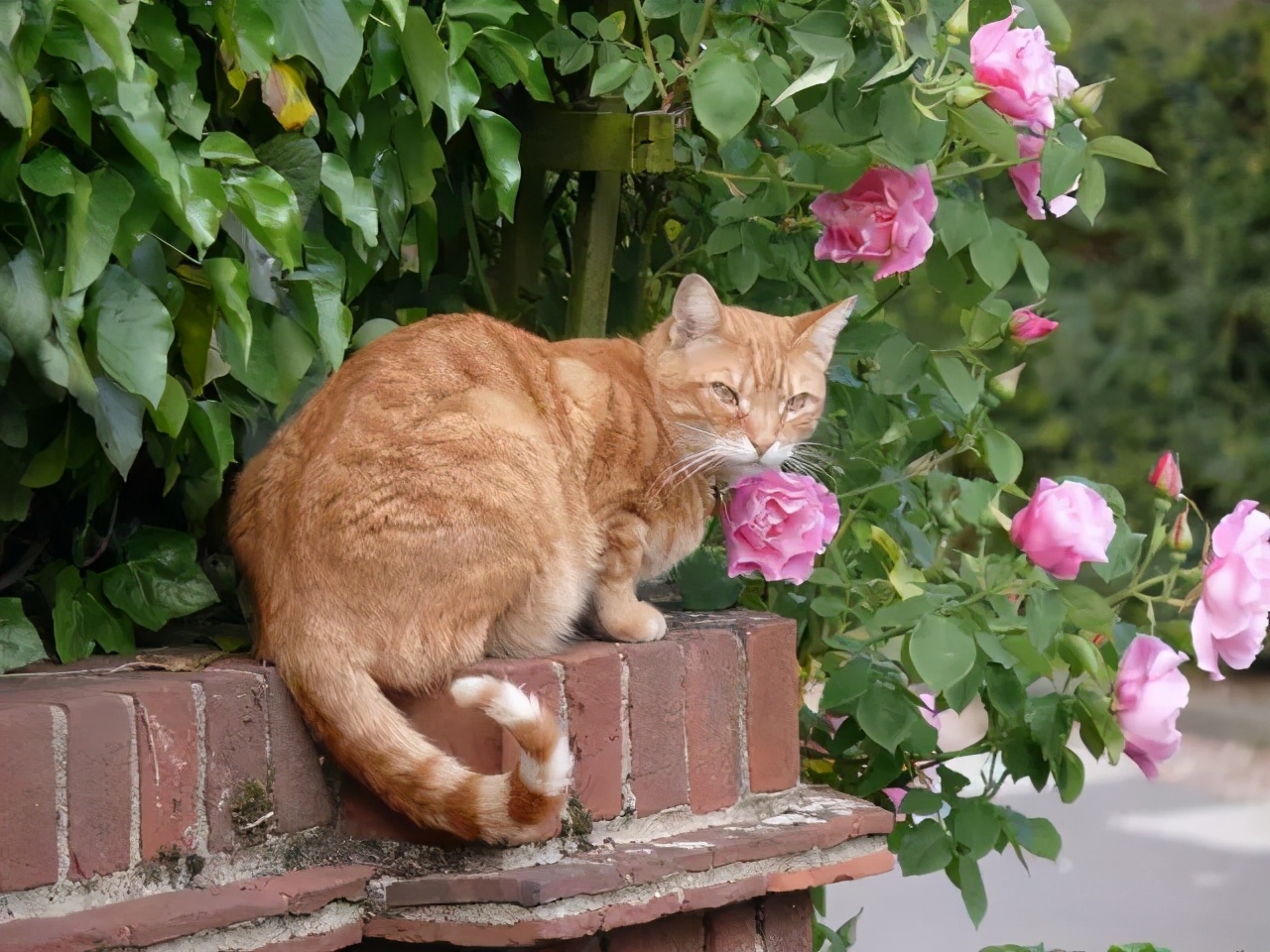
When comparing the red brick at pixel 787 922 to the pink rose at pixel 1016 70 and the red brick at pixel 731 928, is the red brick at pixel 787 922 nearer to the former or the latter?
the red brick at pixel 731 928

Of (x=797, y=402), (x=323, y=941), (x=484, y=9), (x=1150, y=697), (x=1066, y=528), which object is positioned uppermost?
(x=484, y=9)

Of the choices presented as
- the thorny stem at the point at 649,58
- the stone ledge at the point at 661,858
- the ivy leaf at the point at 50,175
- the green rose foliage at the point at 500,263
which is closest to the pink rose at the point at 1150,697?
the green rose foliage at the point at 500,263

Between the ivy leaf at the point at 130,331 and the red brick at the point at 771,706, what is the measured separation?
2.49ft

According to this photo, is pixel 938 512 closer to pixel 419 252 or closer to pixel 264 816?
pixel 419 252

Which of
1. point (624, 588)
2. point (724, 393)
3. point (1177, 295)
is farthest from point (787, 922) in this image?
point (1177, 295)

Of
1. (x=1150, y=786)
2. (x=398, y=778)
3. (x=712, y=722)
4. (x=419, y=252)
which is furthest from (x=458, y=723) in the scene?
(x=1150, y=786)

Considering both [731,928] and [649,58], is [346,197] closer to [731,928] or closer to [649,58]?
[649,58]

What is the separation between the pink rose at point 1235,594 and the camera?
6.02ft

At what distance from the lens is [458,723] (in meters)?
1.53

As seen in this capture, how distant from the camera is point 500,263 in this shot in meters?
2.30

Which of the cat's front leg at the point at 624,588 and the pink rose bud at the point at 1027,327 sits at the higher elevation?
the pink rose bud at the point at 1027,327

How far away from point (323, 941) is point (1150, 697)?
1.05m

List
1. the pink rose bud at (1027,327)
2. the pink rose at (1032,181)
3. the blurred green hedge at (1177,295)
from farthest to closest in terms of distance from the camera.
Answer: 1. the blurred green hedge at (1177,295)
2. the pink rose bud at (1027,327)
3. the pink rose at (1032,181)

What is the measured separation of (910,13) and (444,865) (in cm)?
109
